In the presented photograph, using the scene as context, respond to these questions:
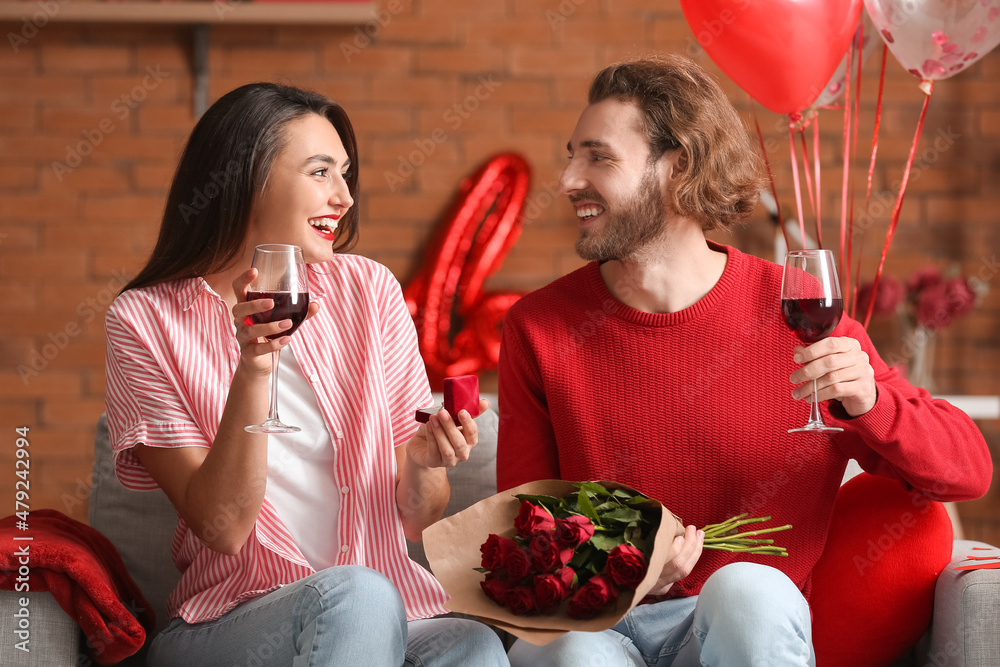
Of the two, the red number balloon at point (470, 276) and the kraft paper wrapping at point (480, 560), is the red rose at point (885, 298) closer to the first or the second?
the red number balloon at point (470, 276)

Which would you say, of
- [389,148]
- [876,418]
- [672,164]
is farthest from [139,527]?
[389,148]

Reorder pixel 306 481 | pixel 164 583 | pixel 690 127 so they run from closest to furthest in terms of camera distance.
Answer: pixel 306 481, pixel 690 127, pixel 164 583

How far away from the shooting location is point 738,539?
4.86ft

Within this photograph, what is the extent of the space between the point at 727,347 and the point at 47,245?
8.02 ft

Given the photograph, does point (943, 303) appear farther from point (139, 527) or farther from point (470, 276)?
point (139, 527)

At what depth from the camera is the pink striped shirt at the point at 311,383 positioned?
1.45 m

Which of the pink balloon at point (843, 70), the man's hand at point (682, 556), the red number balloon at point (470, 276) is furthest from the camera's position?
the red number balloon at point (470, 276)

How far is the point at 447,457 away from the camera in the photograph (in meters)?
1.37

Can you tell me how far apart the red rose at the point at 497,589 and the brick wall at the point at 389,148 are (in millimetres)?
2031

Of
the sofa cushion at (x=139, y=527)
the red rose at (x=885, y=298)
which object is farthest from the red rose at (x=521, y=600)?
the red rose at (x=885, y=298)

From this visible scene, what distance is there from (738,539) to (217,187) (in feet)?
3.39

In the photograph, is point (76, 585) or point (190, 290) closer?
point (76, 585)

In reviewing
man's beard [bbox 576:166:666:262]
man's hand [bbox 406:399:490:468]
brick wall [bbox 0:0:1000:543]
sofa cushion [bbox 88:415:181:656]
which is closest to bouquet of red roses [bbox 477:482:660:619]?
man's hand [bbox 406:399:490:468]

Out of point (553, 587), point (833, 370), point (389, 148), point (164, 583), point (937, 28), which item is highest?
point (937, 28)
